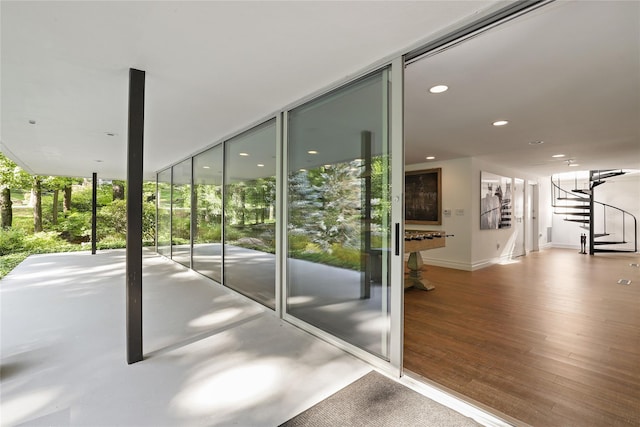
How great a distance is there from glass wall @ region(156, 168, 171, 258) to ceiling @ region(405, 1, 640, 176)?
237 inches

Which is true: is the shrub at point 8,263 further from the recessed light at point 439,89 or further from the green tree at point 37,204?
the recessed light at point 439,89

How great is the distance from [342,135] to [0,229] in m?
12.1

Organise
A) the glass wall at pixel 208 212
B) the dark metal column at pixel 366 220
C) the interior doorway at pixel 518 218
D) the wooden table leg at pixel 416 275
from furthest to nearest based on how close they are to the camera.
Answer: the interior doorway at pixel 518 218 → the glass wall at pixel 208 212 → the wooden table leg at pixel 416 275 → the dark metal column at pixel 366 220

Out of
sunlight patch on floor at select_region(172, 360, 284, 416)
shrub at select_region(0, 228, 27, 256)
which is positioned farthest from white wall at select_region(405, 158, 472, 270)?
shrub at select_region(0, 228, 27, 256)

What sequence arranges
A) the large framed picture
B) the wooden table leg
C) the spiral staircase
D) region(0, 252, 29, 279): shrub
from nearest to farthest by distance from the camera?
1. the wooden table leg
2. region(0, 252, 29, 279): shrub
3. the large framed picture
4. the spiral staircase

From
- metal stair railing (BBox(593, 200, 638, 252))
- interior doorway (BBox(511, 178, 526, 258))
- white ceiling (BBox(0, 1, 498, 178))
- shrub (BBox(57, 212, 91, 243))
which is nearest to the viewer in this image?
white ceiling (BBox(0, 1, 498, 178))

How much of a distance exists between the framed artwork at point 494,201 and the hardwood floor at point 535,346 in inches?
77.5

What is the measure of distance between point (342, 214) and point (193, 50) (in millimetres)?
1761

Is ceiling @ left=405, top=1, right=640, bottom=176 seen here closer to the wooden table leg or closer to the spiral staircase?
the wooden table leg

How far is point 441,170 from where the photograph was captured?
6.99m

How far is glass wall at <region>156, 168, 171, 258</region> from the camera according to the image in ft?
24.9

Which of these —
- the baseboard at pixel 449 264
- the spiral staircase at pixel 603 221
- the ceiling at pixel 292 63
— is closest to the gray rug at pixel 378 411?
the ceiling at pixel 292 63

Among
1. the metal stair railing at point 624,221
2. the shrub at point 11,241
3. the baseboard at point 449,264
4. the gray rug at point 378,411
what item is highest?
the metal stair railing at point 624,221

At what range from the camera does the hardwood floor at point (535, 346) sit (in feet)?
6.31
